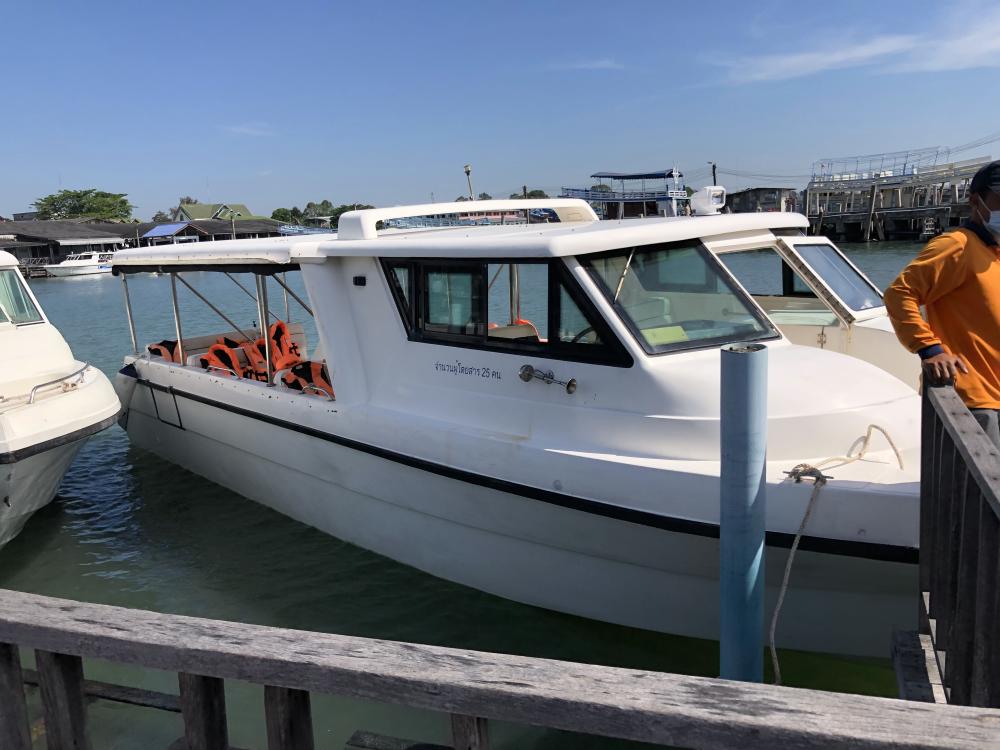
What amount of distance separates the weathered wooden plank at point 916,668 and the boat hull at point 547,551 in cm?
59

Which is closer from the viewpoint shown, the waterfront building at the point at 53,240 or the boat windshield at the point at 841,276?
the boat windshield at the point at 841,276

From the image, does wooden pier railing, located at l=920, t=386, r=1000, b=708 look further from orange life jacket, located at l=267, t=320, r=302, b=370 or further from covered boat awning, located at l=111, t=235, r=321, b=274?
orange life jacket, located at l=267, t=320, r=302, b=370

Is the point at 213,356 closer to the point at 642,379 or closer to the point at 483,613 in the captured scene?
the point at 483,613

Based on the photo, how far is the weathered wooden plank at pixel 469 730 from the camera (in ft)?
6.70

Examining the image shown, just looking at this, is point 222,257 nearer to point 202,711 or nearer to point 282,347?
point 282,347

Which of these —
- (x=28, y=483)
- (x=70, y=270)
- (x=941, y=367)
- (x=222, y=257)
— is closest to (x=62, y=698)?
(x=941, y=367)

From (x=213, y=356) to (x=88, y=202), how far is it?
300 feet

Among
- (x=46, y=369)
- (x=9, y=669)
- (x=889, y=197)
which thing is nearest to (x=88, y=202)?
(x=889, y=197)

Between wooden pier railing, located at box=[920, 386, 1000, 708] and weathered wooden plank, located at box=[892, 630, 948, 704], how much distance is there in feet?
0.15

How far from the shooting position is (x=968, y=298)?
3.15 m

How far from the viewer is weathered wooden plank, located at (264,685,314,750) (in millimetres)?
2305

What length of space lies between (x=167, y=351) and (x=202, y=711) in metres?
6.42

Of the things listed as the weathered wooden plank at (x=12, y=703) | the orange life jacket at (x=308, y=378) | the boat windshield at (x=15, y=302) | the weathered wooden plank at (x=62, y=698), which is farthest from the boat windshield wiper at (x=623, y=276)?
the boat windshield at (x=15, y=302)

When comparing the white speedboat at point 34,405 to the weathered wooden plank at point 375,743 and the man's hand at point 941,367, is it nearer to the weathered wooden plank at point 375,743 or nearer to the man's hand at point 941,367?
the weathered wooden plank at point 375,743
